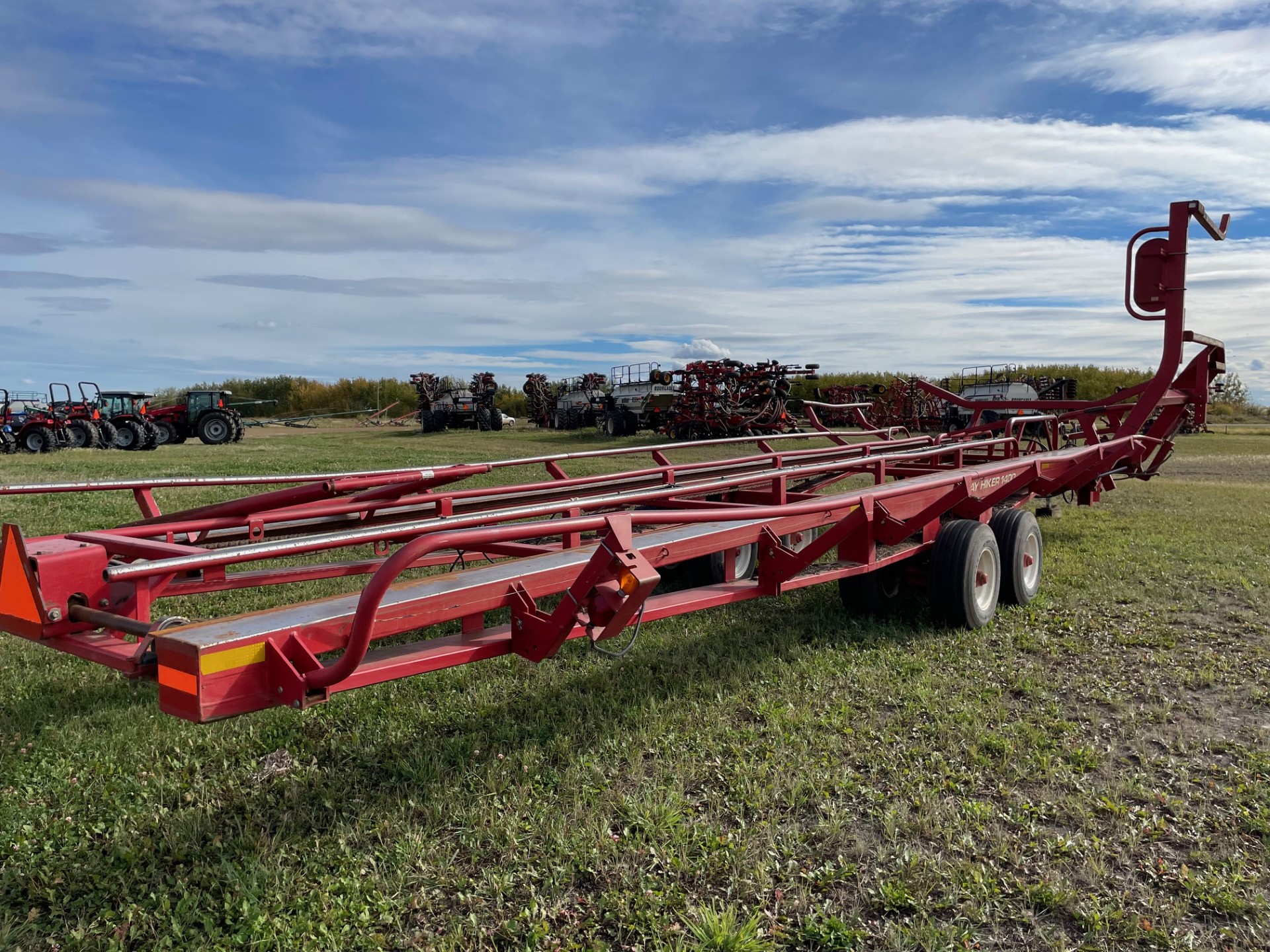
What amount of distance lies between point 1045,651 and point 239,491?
33.9 ft

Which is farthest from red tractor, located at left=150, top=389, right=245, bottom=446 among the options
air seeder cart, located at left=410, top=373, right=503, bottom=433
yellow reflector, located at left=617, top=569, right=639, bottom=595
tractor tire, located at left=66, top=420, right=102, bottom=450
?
yellow reflector, located at left=617, top=569, right=639, bottom=595

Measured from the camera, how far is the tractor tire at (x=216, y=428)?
24.5 m

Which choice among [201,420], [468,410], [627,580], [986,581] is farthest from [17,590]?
[468,410]

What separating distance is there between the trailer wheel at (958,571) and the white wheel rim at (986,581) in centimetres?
11

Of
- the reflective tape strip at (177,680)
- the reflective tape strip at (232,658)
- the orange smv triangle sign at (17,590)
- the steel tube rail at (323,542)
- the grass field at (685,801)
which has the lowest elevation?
the grass field at (685,801)

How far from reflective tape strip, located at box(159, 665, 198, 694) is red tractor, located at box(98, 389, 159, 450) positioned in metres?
23.2

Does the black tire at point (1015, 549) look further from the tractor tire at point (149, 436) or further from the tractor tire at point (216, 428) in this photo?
the tractor tire at point (216, 428)

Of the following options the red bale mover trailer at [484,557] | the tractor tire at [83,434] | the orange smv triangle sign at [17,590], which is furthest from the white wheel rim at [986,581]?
the tractor tire at [83,434]

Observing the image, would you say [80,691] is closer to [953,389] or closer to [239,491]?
[239,491]

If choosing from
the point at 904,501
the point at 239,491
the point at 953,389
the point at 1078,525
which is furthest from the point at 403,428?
the point at 904,501

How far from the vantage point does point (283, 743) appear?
3449 millimetres

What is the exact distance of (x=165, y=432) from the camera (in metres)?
24.9

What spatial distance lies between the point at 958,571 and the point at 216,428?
24.4 metres

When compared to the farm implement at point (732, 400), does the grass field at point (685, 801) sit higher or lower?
lower
